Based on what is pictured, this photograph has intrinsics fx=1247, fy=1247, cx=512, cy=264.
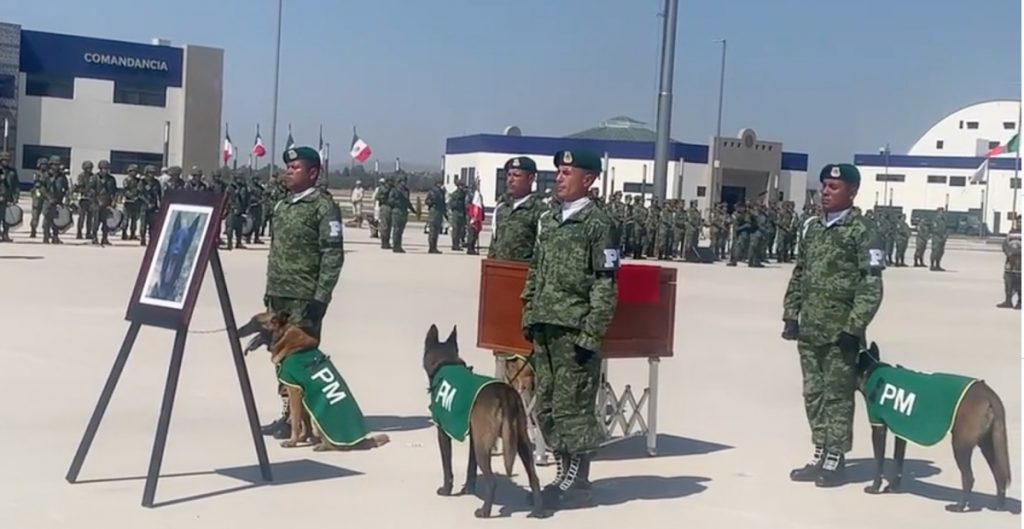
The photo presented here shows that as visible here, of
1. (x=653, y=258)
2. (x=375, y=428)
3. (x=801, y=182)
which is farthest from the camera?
(x=801, y=182)

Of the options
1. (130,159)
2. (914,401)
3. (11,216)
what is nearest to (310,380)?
(914,401)

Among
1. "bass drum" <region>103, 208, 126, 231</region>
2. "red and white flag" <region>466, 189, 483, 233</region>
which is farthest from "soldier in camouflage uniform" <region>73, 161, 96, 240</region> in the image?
"red and white flag" <region>466, 189, 483, 233</region>

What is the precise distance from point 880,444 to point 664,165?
834 inches

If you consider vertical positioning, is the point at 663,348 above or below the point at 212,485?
above

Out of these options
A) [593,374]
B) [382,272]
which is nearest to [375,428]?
[593,374]

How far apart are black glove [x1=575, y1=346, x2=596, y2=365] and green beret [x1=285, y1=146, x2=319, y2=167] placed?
2388 millimetres

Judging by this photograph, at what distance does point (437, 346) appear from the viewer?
6.70 m

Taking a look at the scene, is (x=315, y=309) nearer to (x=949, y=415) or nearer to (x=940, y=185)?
(x=949, y=415)

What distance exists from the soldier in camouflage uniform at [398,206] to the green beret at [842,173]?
20.4m

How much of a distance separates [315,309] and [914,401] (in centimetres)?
355

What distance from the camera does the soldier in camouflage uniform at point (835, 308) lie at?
23.0 ft

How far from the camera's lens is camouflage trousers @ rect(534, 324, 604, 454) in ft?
20.9

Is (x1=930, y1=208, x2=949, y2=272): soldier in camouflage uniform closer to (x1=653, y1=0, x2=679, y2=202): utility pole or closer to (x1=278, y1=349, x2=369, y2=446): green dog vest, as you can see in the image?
(x1=653, y1=0, x2=679, y2=202): utility pole

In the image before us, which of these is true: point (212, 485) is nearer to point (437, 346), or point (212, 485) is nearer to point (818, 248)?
point (437, 346)
